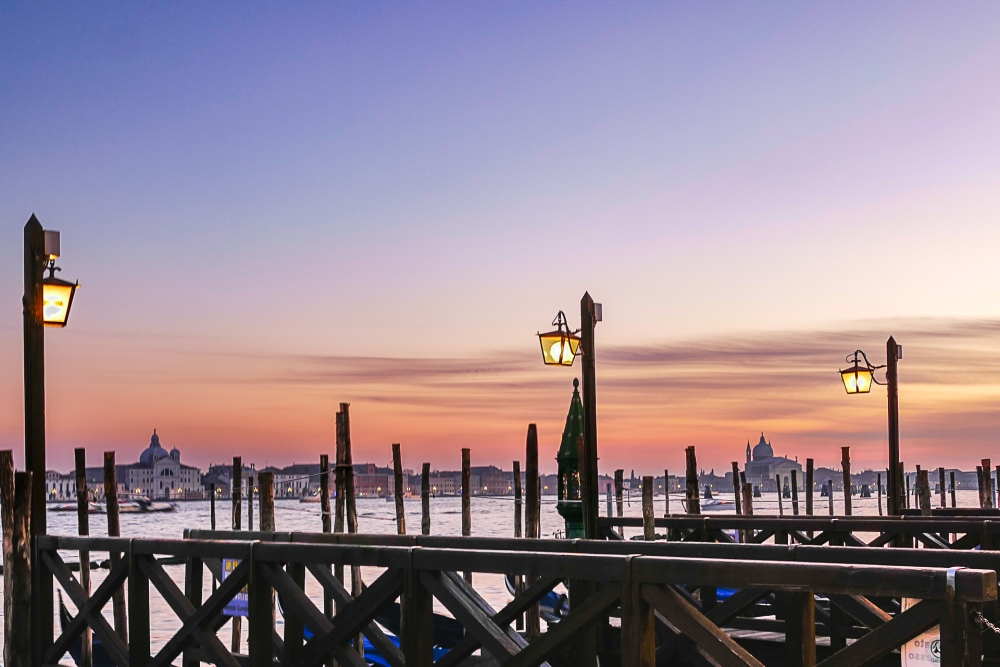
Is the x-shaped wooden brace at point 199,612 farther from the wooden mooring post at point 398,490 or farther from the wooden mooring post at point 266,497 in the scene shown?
the wooden mooring post at point 398,490

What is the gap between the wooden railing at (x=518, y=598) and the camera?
4.07 meters

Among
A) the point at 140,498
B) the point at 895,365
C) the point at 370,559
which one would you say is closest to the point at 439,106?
the point at 895,365

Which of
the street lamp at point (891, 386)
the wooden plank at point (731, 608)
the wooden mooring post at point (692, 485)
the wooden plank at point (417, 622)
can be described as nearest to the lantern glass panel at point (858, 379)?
the street lamp at point (891, 386)

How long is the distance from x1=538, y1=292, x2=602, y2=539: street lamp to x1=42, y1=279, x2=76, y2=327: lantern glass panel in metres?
4.73

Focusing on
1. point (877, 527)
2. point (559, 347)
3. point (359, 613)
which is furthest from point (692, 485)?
point (359, 613)

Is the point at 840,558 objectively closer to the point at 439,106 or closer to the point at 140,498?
the point at 439,106

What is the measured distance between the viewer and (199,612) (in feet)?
20.6

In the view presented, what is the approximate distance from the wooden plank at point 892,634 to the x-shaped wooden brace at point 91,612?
176 inches

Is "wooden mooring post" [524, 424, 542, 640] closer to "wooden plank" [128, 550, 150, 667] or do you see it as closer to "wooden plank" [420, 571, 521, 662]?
"wooden plank" [128, 550, 150, 667]

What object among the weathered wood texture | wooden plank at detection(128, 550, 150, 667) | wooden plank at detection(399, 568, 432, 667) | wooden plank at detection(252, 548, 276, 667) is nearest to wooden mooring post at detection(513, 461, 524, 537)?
the weathered wood texture

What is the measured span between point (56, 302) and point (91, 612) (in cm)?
245

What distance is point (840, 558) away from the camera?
5277mm

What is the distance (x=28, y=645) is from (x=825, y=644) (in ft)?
19.2

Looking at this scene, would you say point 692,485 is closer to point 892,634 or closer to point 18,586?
point 18,586
